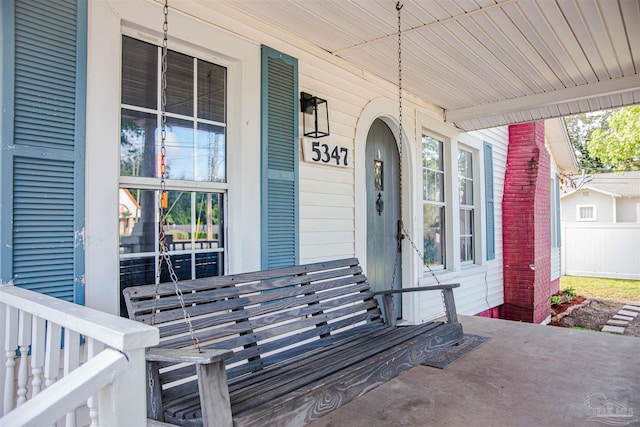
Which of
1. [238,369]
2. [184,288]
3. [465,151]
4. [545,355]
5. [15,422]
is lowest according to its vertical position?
[545,355]

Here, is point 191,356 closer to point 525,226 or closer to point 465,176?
point 465,176

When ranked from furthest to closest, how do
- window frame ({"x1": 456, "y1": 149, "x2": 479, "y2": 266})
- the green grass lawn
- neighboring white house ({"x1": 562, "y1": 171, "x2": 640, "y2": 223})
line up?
neighboring white house ({"x1": 562, "y1": 171, "x2": 640, "y2": 223}) → the green grass lawn → window frame ({"x1": 456, "y1": 149, "x2": 479, "y2": 266})

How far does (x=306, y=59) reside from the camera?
11.0ft

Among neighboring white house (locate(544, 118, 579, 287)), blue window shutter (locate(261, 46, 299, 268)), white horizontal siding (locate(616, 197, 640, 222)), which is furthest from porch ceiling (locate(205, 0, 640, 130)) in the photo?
white horizontal siding (locate(616, 197, 640, 222))

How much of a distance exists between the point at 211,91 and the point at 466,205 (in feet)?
14.8

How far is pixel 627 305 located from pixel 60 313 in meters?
10.9

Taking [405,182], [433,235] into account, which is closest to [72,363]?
[405,182]

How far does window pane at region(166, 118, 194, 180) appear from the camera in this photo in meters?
2.52

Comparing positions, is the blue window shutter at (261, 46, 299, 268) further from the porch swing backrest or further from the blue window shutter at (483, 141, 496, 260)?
the blue window shutter at (483, 141, 496, 260)

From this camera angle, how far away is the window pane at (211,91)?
2.68m

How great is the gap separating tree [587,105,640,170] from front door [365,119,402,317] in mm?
12260

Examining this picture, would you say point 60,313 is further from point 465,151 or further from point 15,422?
point 465,151

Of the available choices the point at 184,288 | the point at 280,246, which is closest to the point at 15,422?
the point at 184,288

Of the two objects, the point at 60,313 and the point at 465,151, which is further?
the point at 465,151
